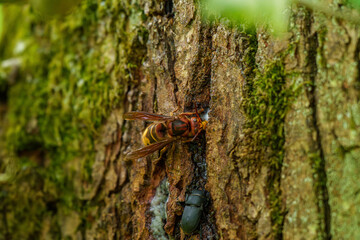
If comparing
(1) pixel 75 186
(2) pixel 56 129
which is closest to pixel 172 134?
(1) pixel 75 186

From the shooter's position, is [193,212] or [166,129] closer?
[193,212]

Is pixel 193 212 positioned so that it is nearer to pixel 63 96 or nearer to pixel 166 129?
pixel 166 129

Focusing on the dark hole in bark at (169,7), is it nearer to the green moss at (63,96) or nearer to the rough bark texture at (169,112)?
the rough bark texture at (169,112)

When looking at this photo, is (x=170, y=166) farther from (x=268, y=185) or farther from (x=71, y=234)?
(x=71, y=234)

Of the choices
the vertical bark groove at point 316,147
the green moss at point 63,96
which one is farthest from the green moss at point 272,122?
the green moss at point 63,96

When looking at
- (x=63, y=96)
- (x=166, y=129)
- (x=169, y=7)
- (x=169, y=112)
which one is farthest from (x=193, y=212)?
(x=63, y=96)


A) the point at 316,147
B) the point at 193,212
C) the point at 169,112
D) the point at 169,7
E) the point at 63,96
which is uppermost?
the point at 169,7
